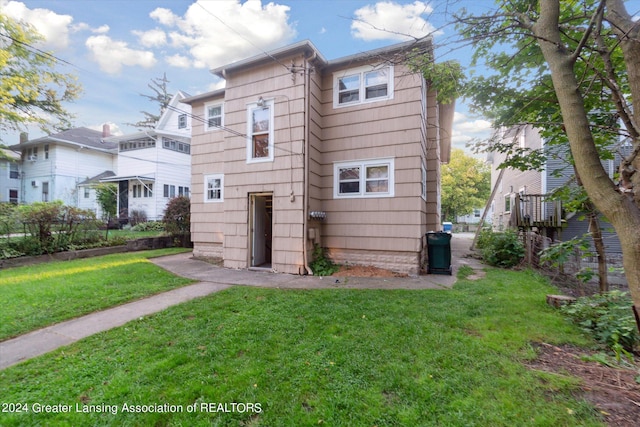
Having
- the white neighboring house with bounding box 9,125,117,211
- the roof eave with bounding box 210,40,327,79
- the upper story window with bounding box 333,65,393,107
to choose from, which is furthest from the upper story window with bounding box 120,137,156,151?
the upper story window with bounding box 333,65,393,107

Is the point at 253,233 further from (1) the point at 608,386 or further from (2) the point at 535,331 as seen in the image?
(1) the point at 608,386

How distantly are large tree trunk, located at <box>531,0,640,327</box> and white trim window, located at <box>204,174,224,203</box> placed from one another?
893 cm

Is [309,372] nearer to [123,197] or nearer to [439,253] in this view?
[439,253]

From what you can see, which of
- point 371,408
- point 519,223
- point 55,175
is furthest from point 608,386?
point 55,175

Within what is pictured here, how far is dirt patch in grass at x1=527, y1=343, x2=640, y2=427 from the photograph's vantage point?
6.65ft

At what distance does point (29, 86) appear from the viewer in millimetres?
10781

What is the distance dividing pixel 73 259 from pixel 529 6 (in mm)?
12408

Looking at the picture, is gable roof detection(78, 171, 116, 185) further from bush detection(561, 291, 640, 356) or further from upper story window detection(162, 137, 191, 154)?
bush detection(561, 291, 640, 356)

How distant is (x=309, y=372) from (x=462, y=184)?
34.4m

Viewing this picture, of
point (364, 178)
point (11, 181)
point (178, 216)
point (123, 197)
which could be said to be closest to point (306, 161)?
point (364, 178)

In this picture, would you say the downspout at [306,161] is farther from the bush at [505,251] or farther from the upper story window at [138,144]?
the upper story window at [138,144]

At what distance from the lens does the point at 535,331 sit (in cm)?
345

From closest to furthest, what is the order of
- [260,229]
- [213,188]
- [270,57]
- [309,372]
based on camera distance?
1. [309,372]
2. [270,57]
3. [260,229]
4. [213,188]

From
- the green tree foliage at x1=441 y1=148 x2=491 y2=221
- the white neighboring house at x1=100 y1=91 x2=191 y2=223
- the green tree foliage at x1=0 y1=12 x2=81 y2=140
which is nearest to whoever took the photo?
the green tree foliage at x1=0 y1=12 x2=81 y2=140
